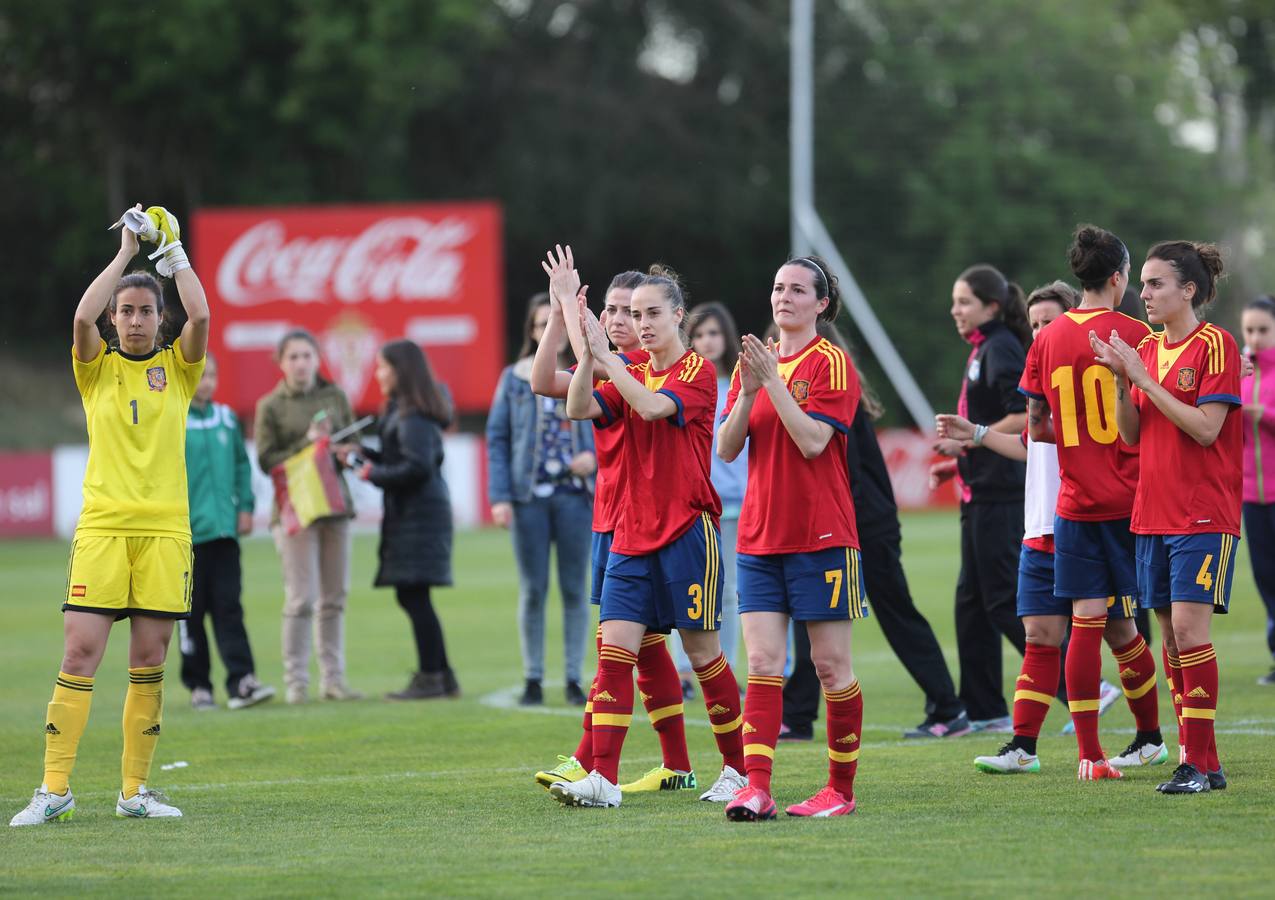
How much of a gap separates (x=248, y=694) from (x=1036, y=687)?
17.3 ft

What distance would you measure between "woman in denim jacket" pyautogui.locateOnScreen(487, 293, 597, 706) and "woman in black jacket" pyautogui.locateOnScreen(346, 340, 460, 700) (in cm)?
52

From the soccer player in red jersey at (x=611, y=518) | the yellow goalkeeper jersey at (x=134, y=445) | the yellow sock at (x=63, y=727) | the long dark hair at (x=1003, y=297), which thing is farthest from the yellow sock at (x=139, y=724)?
the long dark hair at (x=1003, y=297)

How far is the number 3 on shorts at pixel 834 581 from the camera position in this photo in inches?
257

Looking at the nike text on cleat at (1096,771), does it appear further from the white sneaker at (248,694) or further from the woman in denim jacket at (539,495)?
the white sneaker at (248,694)

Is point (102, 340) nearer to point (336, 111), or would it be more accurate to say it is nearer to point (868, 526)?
point (868, 526)

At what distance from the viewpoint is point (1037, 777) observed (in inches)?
293

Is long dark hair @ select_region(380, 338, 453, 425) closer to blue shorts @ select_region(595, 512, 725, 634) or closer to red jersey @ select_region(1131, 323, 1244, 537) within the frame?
blue shorts @ select_region(595, 512, 725, 634)

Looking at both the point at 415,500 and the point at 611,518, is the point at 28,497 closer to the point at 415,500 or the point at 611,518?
the point at 415,500

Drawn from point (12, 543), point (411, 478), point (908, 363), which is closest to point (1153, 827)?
point (411, 478)

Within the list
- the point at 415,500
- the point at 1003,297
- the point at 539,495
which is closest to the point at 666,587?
the point at 1003,297

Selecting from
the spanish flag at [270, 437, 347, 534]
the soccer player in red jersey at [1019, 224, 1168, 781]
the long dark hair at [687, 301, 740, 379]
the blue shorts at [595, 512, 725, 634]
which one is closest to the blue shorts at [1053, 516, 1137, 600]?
the soccer player in red jersey at [1019, 224, 1168, 781]

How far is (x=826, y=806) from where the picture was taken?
259 inches

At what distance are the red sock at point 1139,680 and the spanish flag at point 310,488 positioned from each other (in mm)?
5156

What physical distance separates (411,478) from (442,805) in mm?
4000
